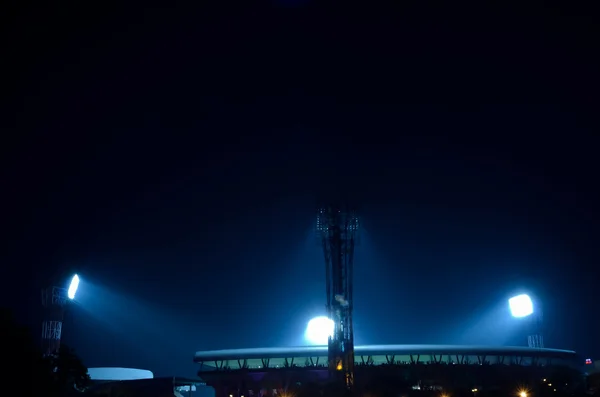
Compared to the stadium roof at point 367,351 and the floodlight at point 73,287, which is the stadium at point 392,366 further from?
the floodlight at point 73,287

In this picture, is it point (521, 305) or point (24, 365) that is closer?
point (24, 365)

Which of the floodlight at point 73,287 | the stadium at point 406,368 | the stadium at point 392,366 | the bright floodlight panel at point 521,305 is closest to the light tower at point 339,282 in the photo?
the stadium at point 406,368

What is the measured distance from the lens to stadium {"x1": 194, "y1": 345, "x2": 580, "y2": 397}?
260 ft

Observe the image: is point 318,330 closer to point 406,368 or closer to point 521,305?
point 406,368

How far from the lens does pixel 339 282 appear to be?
57.8 metres

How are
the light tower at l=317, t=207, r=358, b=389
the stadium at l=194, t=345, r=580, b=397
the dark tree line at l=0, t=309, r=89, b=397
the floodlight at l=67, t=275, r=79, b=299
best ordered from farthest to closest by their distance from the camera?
the stadium at l=194, t=345, r=580, b=397
the floodlight at l=67, t=275, r=79, b=299
the light tower at l=317, t=207, r=358, b=389
the dark tree line at l=0, t=309, r=89, b=397

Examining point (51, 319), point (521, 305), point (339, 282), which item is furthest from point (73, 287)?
point (521, 305)

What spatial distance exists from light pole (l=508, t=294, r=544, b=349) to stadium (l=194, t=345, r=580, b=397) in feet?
24.1

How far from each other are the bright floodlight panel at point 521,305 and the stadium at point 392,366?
9741mm

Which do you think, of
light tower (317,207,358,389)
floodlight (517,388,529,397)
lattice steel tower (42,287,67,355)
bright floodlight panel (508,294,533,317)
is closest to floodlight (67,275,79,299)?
lattice steel tower (42,287,67,355)

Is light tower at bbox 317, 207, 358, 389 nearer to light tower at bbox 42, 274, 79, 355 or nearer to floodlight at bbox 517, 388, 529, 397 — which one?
floodlight at bbox 517, 388, 529, 397

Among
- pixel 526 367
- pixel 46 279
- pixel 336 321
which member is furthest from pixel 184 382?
pixel 526 367

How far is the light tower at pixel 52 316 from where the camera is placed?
76.0m

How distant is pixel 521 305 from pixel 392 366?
30.7 m
